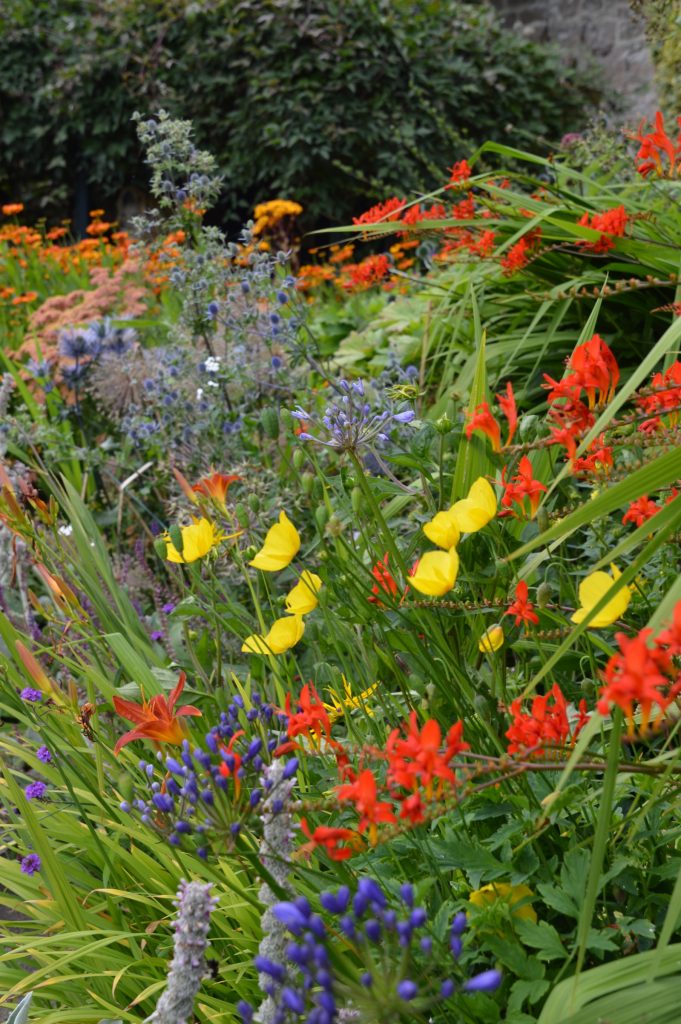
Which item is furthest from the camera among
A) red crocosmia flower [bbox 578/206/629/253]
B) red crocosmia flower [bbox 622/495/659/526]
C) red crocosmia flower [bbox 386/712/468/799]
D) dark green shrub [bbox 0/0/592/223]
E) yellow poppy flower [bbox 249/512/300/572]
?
dark green shrub [bbox 0/0/592/223]

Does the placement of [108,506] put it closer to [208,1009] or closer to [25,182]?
[208,1009]

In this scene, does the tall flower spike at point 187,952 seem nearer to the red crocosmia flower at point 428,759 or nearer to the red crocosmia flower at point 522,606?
the red crocosmia flower at point 428,759

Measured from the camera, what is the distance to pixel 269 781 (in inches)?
38.8

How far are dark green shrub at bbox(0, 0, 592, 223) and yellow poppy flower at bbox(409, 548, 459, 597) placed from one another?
7.03m

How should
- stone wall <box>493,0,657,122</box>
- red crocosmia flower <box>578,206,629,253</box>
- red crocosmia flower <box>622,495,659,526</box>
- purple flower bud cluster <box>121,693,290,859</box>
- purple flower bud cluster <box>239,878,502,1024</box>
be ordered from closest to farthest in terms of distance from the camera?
purple flower bud cluster <box>239,878,502,1024</box>
purple flower bud cluster <box>121,693,290,859</box>
red crocosmia flower <box>622,495,659,526</box>
red crocosmia flower <box>578,206,629,253</box>
stone wall <box>493,0,657,122</box>

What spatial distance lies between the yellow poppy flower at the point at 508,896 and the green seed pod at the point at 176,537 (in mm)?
663

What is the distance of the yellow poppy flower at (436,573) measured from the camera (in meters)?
1.12

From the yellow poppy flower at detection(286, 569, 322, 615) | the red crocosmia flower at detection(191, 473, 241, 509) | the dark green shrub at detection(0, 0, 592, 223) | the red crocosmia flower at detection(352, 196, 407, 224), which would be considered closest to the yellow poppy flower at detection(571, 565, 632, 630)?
the yellow poppy flower at detection(286, 569, 322, 615)

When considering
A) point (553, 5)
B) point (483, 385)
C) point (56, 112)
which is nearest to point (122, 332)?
point (483, 385)

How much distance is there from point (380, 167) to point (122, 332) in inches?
203

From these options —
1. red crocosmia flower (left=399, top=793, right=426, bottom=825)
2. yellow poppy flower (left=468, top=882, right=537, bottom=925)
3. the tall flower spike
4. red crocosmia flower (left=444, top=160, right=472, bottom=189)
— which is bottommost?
yellow poppy flower (left=468, top=882, right=537, bottom=925)

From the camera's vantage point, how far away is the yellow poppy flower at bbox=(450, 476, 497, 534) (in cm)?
115

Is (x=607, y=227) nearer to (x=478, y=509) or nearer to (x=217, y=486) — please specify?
(x=217, y=486)

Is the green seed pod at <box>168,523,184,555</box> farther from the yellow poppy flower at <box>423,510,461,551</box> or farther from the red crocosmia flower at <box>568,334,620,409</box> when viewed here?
the red crocosmia flower at <box>568,334,620,409</box>
